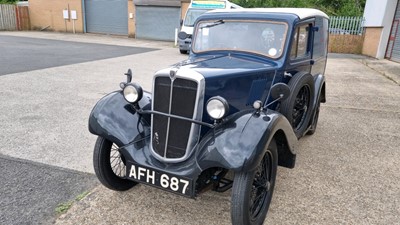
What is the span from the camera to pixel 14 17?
23.2 m

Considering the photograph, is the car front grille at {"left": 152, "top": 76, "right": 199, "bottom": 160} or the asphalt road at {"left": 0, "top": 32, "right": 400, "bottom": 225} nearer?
the car front grille at {"left": 152, "top": 76, "right": 199, "bottom": 160}

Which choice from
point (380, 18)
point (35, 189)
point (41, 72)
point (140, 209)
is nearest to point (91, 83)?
point (41, 72)

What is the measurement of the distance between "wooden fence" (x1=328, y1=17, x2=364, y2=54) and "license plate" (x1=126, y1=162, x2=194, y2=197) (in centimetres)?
1738

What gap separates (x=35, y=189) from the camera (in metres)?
2.94

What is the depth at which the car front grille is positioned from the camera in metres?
2.47

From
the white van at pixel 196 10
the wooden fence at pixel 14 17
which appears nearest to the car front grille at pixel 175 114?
the white van at pixel 196 10

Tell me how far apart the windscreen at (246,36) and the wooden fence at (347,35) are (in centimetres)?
1566

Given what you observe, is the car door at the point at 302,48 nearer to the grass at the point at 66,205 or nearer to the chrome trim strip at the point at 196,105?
the chrome trim strip at the point at 196,105

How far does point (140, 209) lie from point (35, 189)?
42.1 inches

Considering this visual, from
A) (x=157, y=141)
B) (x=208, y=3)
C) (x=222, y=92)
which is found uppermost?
(x=208, y=3)

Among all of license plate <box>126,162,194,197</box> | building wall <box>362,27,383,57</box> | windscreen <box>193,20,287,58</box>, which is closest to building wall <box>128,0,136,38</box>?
building wall <box>362,27,383,57</box>

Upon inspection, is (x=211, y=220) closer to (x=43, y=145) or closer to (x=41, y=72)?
A: (x=43, y=145)

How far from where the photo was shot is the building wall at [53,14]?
23.2 metres

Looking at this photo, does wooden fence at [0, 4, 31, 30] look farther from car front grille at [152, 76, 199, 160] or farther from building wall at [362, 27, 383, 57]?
car front grille at [152, 76, 199, 160]
